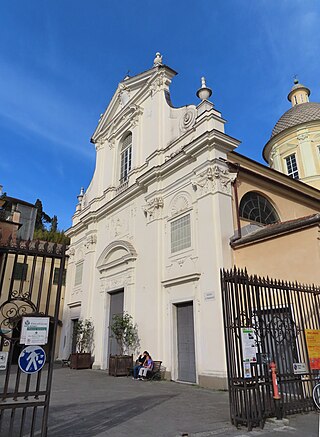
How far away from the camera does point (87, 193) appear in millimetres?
23250

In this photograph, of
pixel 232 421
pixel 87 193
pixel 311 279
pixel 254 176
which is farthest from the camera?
pixel 87 193

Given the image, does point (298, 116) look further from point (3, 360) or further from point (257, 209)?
point (3, 360)

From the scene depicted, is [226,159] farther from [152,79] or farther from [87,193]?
[87,193]

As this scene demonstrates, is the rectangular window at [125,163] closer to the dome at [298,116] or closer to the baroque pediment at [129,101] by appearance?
the baroque pediment at [129,101]

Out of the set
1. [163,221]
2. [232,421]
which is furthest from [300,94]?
[232,421]

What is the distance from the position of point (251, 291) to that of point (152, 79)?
46.7 ft

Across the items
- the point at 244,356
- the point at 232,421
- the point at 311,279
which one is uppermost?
the point at 311,279

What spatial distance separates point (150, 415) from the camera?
6.29 meters

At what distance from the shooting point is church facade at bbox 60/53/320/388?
36.9 feet

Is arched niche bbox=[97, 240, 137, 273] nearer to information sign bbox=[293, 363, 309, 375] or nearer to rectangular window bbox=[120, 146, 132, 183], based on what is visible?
rectangular window bbox=[120, 146, 132, 183]

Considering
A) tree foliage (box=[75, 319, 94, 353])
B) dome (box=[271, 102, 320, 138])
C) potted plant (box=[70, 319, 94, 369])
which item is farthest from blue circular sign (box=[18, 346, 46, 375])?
dome (box=[271, 102, 320, 138])

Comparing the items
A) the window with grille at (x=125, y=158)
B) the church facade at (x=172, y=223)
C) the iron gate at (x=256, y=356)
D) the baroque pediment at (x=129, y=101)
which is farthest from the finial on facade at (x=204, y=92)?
the iron gate at (x=256, y=356)

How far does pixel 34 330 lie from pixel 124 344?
35.4ft

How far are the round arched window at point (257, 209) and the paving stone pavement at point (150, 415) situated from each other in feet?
21.8
